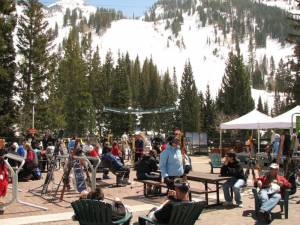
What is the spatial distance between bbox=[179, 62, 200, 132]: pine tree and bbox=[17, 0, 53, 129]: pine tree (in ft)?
112

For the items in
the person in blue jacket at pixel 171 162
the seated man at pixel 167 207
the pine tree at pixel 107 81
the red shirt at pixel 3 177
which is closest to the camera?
the seated man at pixel 167 207

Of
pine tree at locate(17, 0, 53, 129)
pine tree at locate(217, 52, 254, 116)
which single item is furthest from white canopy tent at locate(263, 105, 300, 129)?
pine tree at locate(217, 52, 254, 116)

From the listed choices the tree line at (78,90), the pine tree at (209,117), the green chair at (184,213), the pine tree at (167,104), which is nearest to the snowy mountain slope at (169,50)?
the tree line at (78,90)

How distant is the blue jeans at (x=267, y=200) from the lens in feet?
28.0

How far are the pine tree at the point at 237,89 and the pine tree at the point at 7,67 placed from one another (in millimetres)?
35653

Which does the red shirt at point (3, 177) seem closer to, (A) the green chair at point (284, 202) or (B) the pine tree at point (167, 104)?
(A) the green chair at point (284, 202)

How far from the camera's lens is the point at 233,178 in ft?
34.0

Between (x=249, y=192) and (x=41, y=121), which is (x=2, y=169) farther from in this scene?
(x=41, y=121)

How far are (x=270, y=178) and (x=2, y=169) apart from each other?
5270mm

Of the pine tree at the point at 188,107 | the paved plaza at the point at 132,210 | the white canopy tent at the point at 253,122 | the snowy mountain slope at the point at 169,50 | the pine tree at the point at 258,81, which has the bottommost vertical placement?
the paved plaza at the point at 132,210

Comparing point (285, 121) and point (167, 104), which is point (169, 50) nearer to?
point (167, 104)

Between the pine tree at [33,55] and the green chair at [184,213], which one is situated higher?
the pine tree at [33,55]

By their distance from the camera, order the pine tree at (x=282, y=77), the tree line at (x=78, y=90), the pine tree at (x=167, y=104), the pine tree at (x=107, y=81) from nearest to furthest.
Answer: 1. the tree line at (x=78, y=90)
2. the pine tree at (x=282, y=77)
3. the pine tree at (x=107, y=81)
4. the pine tree at (x=167, y=104)

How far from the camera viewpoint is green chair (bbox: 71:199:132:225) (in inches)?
235
